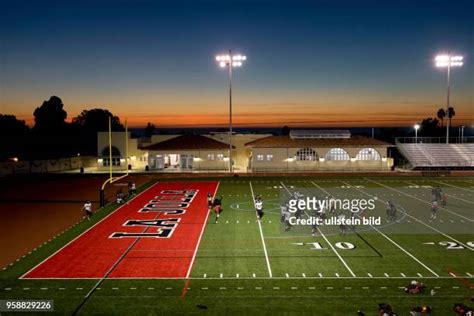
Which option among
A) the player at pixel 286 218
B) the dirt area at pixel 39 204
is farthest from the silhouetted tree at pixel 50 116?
the player at pixel 286 218

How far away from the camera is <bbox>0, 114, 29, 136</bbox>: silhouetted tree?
79812 mm

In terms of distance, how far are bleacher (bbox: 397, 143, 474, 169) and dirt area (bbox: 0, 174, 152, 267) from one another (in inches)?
1182

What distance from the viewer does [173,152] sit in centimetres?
5197

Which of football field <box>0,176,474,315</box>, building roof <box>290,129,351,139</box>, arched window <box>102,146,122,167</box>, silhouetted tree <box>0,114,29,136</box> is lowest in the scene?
football field <box>0,176,474,315</box>

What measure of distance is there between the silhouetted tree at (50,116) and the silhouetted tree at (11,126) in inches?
137

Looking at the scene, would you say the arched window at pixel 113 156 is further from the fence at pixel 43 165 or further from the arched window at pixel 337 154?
the arched window at pixel 337 154

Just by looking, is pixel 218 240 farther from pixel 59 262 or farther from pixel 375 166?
pixel 375 166

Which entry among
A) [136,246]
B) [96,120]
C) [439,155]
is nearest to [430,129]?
[439,155]

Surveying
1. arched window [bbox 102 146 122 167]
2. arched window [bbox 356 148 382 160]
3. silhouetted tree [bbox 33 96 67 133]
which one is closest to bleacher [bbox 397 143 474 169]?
arched window [bbox 356 148 382 160]

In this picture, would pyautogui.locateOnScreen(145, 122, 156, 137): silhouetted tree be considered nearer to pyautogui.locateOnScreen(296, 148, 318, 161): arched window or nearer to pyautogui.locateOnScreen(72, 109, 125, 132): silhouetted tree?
pyautogui.locateOnScreen(72, 109, 125, 132): silhouetted tree

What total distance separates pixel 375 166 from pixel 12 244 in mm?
40628

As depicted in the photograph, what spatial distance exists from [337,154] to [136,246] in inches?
1428

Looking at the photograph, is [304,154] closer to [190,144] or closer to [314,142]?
[314,142]

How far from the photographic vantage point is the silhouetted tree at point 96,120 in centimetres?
9544
